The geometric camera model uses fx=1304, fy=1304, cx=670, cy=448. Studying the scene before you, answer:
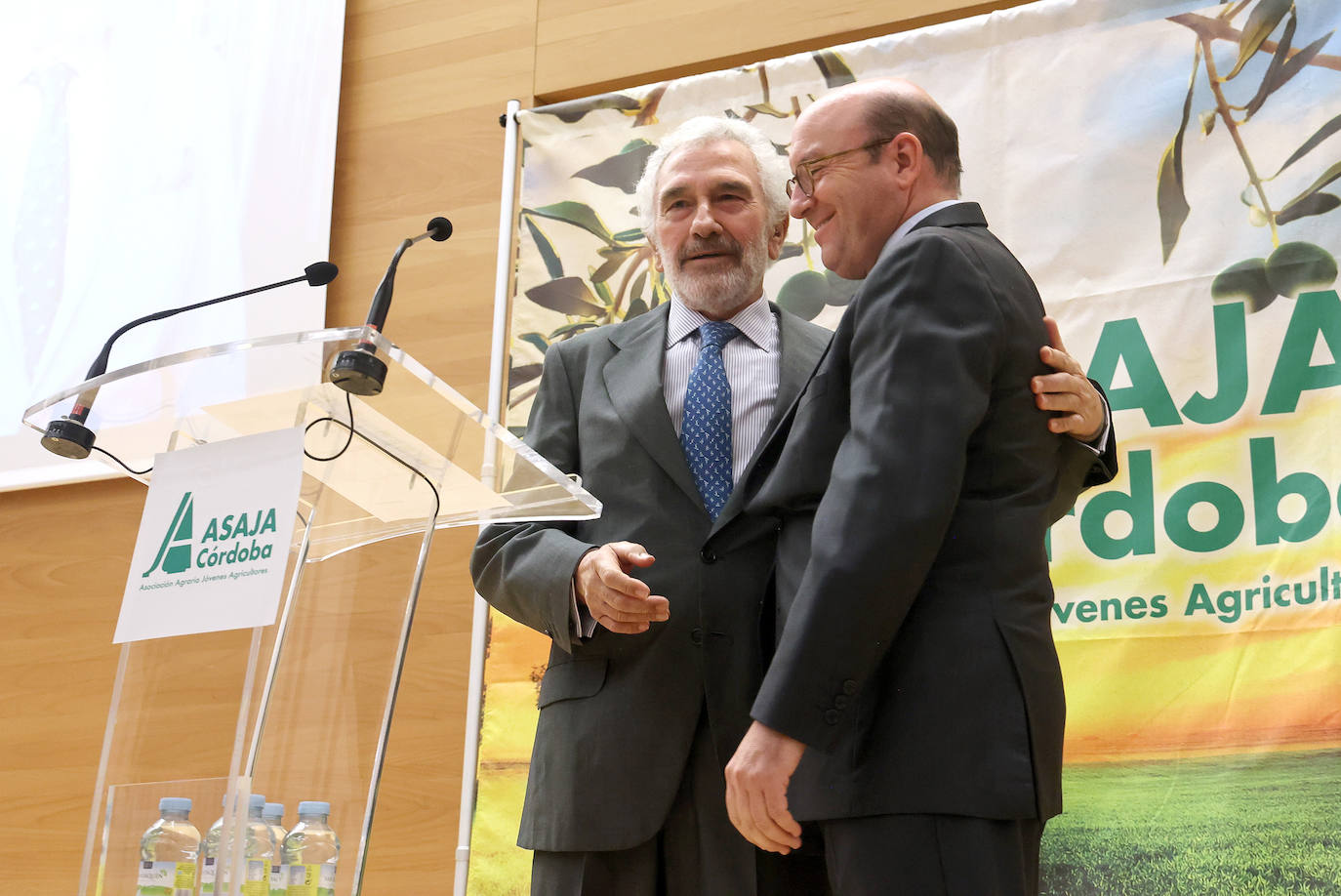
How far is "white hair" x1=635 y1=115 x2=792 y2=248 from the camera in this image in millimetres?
2176

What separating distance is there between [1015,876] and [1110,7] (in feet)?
6.87

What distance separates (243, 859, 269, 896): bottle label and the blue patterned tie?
30.8 inches

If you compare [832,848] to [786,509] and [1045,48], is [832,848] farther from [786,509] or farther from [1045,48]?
[1045,48]

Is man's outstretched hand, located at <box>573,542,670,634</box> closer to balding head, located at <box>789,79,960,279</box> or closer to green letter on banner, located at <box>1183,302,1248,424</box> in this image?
balding head, located at <box>789,79,960,279</box>

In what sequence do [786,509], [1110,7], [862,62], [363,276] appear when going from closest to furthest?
[786,509] → [1110,7] → [862,62] → [363,276]

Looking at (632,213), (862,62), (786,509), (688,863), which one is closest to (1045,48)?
(862,62)

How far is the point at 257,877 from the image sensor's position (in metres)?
1.22

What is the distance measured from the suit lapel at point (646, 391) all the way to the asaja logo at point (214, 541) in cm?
69

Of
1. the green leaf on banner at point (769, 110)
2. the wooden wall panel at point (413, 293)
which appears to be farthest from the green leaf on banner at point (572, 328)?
the green leaf on banner at point (769, 110)

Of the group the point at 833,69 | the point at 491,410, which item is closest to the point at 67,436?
the point at 491,410

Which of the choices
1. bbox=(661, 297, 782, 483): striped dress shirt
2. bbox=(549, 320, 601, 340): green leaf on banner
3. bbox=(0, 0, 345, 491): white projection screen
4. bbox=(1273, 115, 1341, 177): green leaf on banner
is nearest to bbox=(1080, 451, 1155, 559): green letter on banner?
bbox=(1273, 115, 1341, 177): green leaf on banner

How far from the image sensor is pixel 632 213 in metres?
3.12

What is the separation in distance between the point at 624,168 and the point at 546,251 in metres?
0.28

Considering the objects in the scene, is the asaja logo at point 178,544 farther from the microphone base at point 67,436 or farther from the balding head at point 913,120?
the balding head at point 913,120
